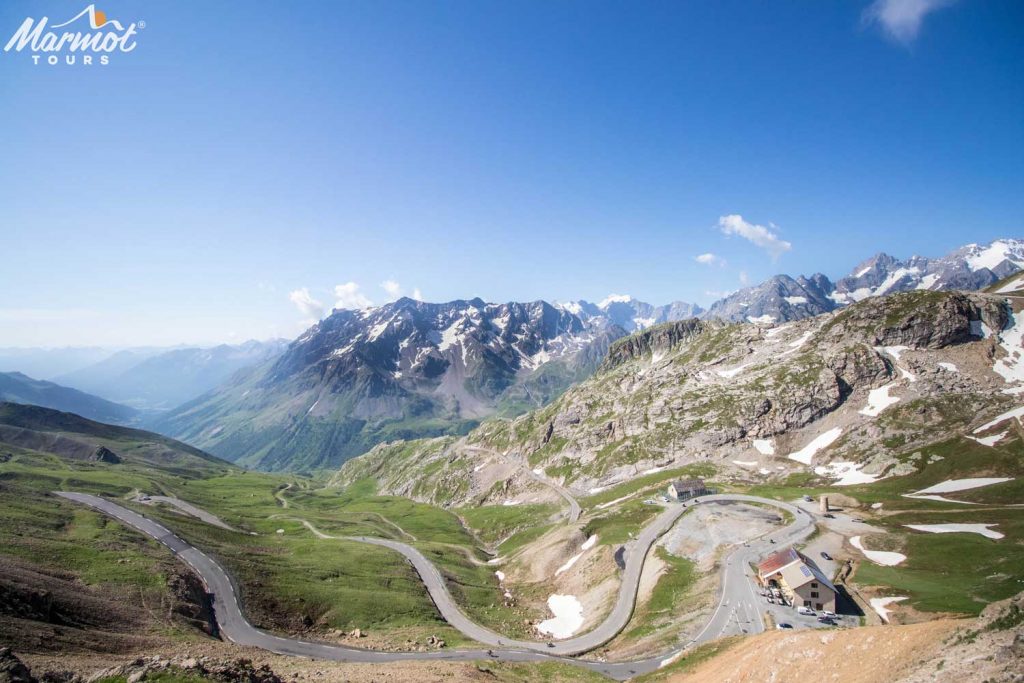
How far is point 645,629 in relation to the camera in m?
64.8

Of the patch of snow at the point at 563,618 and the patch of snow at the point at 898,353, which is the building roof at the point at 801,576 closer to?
the patch of snow at the point at 563,618

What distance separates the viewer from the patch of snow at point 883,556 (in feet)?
218

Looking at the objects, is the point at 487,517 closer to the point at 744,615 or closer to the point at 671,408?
the point at 671,408

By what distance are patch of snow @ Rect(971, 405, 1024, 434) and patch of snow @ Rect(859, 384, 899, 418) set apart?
78.5ft

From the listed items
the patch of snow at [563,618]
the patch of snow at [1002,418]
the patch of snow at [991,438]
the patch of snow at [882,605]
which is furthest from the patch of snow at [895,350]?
the patch of snow at [563,618]

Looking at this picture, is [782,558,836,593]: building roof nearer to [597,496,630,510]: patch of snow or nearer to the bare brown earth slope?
the bare brown earth slope

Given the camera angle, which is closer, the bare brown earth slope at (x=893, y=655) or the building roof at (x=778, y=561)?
the bare brown earth slope at (x=893, y=655)

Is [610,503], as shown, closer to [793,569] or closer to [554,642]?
[554,642]

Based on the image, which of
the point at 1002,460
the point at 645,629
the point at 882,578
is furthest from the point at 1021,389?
the point at 645,629

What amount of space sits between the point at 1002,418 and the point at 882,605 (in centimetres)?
10799

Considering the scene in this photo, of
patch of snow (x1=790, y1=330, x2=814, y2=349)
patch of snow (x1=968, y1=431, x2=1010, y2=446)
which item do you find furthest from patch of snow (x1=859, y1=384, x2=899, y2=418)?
patch of snow (x1=790, y1=330, x2=814, y2=349)

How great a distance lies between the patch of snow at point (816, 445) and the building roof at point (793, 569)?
286 ft

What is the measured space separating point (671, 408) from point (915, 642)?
6456 inches

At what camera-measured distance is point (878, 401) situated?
5827 inches
